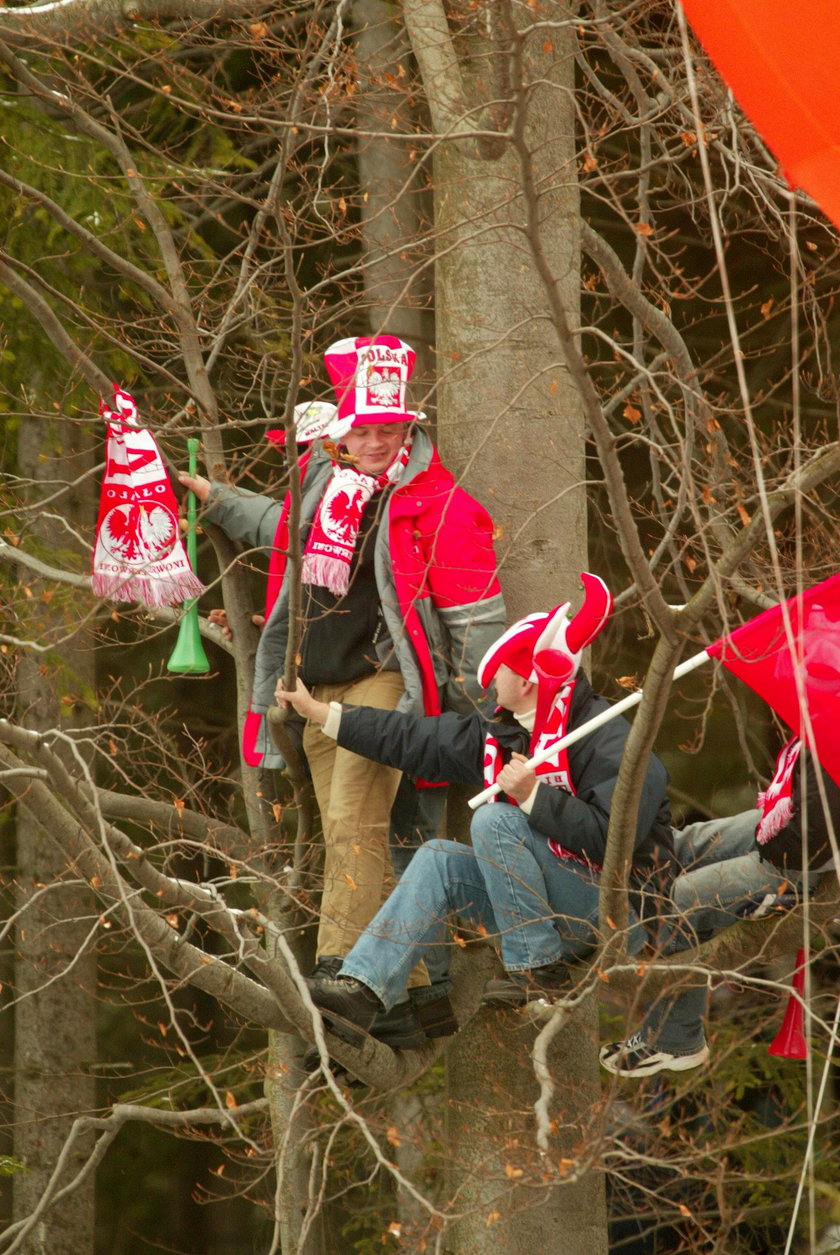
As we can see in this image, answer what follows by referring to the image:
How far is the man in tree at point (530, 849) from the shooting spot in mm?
4430

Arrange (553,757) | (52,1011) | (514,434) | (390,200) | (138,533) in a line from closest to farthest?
(553,757) < (138,533) < (514,434) < (390,200) < (52,1011)

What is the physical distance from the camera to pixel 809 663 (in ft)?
14.5

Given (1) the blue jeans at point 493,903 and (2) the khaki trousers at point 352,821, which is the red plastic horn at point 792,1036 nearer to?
(1) the blue jeans at point 493,903

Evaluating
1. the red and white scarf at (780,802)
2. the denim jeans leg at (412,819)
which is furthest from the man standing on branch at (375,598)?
the red and white scarf at (780,802)

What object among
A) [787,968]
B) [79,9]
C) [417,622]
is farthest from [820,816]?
[787,968]

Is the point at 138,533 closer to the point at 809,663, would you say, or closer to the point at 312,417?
the point at 312,417

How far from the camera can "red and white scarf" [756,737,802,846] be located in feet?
14.2

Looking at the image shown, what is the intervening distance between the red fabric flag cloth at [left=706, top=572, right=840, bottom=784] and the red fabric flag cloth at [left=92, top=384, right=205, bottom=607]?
1847 mm

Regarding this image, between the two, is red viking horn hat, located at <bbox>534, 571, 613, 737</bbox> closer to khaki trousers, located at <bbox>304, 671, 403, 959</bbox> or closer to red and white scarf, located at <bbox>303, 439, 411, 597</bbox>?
khaki trousers, located at <bbox>304, 671, 403, 959</bbox>

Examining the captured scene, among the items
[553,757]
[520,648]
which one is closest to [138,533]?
[520,648]

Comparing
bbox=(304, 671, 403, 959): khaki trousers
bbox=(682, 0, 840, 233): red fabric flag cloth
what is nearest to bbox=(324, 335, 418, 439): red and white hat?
bbox=(304, 671, 403, 959): khaki trousers

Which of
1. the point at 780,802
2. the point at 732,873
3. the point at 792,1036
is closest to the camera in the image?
the point at 780,802

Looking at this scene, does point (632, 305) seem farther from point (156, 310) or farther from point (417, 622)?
point (156, 310)

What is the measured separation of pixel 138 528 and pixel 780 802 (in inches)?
86.4
